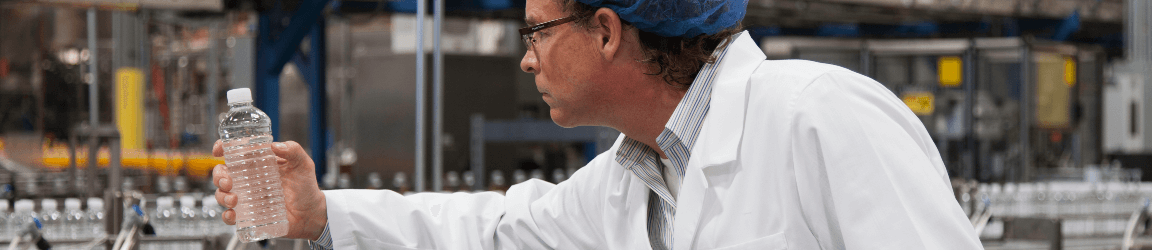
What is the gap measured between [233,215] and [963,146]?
8.93 meters

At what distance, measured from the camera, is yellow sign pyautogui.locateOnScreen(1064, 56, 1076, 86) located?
9609mm

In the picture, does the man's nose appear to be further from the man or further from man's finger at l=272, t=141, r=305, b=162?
man's finger at l=272, t=141, r=305, b=162

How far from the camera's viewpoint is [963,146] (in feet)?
30.1

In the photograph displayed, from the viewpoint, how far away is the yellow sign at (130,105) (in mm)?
8844

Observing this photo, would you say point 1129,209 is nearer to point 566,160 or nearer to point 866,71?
point 866,71

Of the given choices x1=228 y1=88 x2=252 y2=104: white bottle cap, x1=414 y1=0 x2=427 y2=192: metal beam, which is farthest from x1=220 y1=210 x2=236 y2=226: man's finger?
x1=414 y1=0 x2=427 y2=192: metal beam

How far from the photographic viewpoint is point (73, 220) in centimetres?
379

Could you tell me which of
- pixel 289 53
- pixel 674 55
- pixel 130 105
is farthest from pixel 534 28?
pixel 130 105

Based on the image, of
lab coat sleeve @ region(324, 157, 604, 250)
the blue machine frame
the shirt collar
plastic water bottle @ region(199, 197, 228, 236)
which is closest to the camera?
the shirt collar

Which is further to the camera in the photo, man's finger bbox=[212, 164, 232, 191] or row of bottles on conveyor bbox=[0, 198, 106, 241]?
row of bottles on conveyor bbox=[0, 198, 106, 241]

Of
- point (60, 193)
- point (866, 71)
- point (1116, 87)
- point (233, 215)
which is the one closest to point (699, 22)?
point (233, 215)

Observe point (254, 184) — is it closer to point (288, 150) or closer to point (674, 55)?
point (288, 150)

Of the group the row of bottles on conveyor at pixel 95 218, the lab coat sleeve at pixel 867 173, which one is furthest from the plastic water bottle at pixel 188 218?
the lab coat sleeve at pixel 867 173

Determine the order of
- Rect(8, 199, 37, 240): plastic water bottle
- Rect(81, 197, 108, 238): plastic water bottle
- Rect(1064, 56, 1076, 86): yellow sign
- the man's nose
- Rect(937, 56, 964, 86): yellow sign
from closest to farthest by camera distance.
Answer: the man's nose < Rect(8, 199, 37, 240): plastic water bottle < Rect(81, 197, 108, 238): plastic water bottle < Rect(937, 56, 964, 86): yellow sign < Rect(1064, 56, 1076, 86): yellow sign
